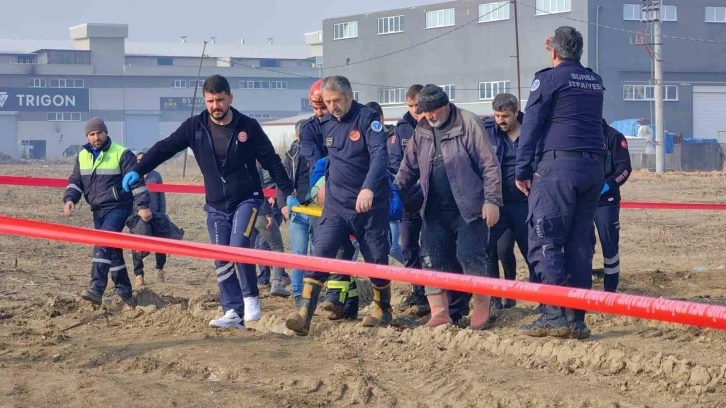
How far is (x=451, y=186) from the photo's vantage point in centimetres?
803

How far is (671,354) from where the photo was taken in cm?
669

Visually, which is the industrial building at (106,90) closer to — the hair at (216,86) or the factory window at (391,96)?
the factory window at (391,96)

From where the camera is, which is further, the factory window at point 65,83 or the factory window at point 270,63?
the factory window at point 270,63

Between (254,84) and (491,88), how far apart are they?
1498 inches

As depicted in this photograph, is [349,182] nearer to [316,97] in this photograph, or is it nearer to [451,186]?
[451,186]

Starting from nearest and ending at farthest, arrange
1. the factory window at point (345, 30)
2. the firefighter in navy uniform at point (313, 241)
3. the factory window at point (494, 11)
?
1. the firefighter in navy uniform at point (313, 241)
2. the factory window at point (494, 11)
3. the factory window at point (345, 30)

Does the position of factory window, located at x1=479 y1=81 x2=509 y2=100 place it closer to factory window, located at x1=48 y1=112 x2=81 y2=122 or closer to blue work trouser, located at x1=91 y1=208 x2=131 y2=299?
factory window, located at x1=48 y1=112 x2=81 y2=122

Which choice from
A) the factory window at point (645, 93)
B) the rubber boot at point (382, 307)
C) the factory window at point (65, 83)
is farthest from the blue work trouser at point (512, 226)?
the factory window at point (65, 83)

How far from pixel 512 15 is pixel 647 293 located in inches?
2089

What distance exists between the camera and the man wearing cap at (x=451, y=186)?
7.93 metres

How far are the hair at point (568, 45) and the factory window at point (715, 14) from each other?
5779cm

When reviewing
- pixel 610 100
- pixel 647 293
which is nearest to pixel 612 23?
pixel 610 100

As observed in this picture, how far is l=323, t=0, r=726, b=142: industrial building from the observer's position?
5856cm

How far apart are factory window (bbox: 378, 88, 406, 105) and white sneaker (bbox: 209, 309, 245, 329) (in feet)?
198
